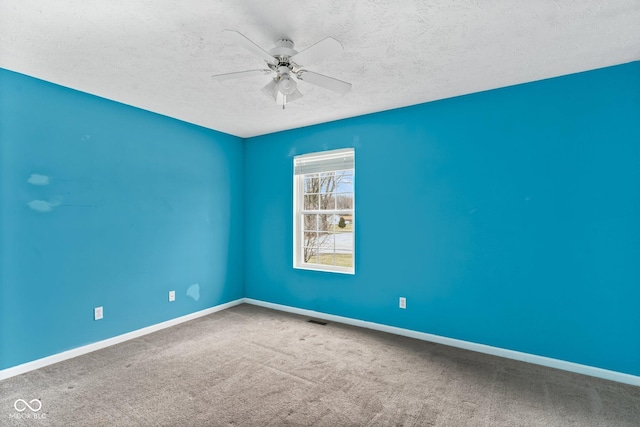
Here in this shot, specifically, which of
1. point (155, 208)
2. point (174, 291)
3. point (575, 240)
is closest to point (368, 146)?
point (575, 240)

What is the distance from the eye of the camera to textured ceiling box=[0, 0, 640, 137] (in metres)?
1.77

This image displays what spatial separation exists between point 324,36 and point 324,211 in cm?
235

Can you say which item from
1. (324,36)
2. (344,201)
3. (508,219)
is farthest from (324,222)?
(324,36)

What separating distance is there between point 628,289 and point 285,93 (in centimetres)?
303

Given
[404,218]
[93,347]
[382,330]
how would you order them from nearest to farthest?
[93,347] < [404,218] < [382,330]

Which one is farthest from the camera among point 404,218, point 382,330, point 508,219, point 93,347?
point 382,330

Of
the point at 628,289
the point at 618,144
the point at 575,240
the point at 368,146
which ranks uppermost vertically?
the point at 368,146

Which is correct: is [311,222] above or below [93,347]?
above

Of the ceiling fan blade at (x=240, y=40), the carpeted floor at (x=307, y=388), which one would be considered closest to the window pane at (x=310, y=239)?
the carpeted floor at (x=307, y=388)

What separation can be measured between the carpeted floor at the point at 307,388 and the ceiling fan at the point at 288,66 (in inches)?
85.8

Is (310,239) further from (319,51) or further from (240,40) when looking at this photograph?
(240,40)

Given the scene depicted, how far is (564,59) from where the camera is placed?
237 centimetres

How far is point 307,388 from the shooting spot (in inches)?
91.0

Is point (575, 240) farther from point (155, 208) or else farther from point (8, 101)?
point (8, 101)
